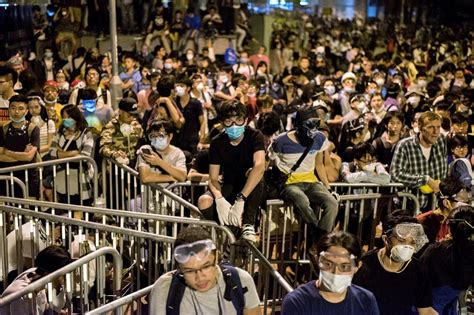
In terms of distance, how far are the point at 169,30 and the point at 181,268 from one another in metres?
16.6

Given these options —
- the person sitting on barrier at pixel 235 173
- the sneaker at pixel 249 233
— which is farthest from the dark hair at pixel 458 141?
the sneaker at pixel 249 233

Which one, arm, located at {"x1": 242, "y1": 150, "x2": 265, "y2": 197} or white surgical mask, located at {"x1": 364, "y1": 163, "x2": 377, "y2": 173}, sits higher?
arm, located at {"x1": 242, "y1": 150, "x2": 265, "y2": 197}

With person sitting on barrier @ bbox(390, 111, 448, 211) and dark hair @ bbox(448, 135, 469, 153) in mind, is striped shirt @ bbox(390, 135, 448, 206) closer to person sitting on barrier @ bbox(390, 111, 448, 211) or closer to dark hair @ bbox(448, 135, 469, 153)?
person sitting on barrier @ bbox(390, 111, 448, 211)

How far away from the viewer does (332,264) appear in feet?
13.8

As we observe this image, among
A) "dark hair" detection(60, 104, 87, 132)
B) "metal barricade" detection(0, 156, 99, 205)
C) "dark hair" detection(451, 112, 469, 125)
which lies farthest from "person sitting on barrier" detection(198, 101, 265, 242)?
"dark hair" detection(451, 112, 469, 125)

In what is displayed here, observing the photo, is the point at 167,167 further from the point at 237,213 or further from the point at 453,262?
the point at 453,262

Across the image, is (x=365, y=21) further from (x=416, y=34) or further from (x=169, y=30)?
(x=169, y=30)

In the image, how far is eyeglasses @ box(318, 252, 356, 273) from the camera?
4188mm

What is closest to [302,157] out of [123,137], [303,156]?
[303,156]

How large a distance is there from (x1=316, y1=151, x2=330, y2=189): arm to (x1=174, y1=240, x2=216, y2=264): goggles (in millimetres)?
2917

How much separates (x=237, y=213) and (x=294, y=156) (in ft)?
3.10

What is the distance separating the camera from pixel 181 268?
416 cm

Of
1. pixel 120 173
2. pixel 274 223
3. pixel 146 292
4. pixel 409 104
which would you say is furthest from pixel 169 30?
pixel 146 292

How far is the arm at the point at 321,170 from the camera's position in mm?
6979
